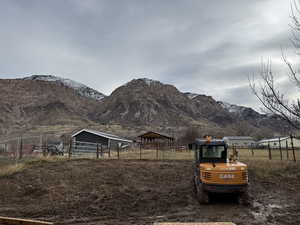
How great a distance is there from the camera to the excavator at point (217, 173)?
1016cm

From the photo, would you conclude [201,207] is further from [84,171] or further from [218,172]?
[84,171]

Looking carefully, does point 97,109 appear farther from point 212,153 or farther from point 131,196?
point 212,153

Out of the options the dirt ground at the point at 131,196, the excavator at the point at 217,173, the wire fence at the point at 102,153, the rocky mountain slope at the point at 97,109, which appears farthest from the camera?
the rocky mountain slope at the point at 97,109

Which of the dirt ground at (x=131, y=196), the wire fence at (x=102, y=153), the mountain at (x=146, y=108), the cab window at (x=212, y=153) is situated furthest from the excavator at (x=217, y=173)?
the mountain at (x=146, y=108)

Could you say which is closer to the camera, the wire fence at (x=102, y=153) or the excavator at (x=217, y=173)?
the excavator at (x=217, y=173)

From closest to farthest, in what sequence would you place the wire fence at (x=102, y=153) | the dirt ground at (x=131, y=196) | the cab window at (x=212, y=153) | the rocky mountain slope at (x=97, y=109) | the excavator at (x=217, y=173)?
the dirt ground at (x=131, y=196), the excavator at (x=217, y=173), the cab window at (x=212, y=153), the wire fence at (x=102, y=153), the rocky mountain slope at (x=97, y=109)

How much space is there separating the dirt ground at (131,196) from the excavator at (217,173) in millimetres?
627

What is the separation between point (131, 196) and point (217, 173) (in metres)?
4.59

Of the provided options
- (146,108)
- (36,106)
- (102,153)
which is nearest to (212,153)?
(102,153)

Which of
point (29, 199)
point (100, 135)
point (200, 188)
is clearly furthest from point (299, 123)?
point (100, 135)

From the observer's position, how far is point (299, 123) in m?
6.54

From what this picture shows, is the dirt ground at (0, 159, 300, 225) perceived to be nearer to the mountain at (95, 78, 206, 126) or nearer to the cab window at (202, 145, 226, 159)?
the cab window at (202, 145, 226, 159)

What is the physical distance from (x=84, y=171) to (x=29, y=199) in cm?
516

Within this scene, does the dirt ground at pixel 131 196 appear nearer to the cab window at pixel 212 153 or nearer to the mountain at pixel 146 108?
the cab window at pixel 212 153
